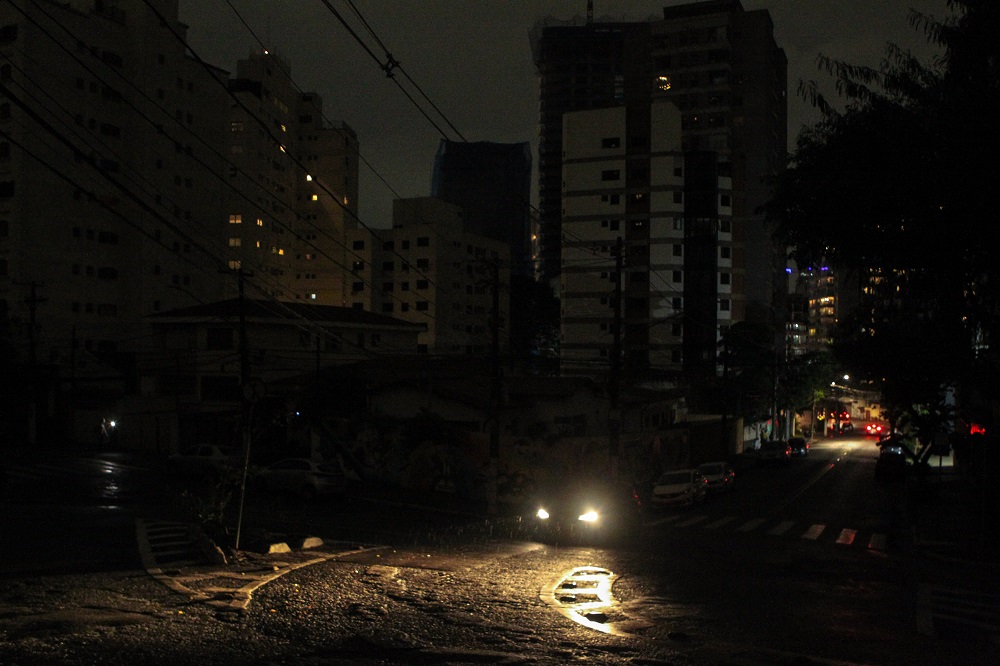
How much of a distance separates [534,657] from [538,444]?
23958mm

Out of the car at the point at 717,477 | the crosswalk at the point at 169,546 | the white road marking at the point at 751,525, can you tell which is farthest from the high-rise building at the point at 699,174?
the crosswalk at the point at 169,546

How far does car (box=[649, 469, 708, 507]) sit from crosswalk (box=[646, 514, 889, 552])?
2107mm

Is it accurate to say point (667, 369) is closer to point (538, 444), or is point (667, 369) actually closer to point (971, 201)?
point (538, 444)

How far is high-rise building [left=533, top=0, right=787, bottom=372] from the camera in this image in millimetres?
76750

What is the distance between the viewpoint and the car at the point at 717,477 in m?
A: 37.2

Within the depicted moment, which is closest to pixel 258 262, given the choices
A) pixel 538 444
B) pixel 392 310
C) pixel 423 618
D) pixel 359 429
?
pixel 392 310

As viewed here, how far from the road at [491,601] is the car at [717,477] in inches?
535

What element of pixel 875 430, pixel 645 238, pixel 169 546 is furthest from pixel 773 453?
pixel 875 430

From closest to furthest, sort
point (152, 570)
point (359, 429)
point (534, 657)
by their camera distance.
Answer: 1. point (534, 657)
2. point (152, 570)
3. point (359, 429)

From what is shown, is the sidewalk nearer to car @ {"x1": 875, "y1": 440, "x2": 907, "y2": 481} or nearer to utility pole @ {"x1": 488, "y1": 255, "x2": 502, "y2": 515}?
car @ {"x1": 875, "y1": 440, "x2": 907, "y2": 481}

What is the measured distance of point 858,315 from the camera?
845 inches

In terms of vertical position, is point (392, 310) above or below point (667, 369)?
above

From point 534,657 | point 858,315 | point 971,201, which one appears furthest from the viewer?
point 858,315

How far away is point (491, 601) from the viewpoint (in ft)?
41.6
